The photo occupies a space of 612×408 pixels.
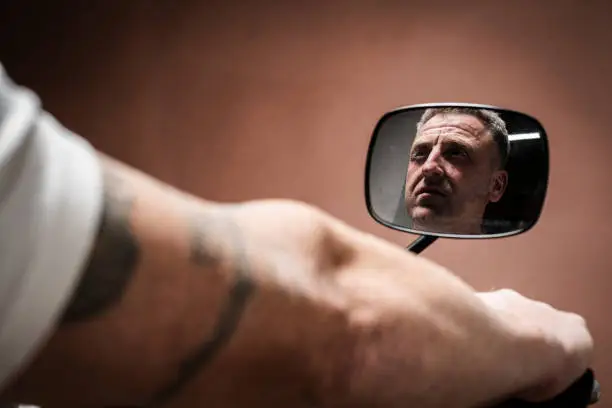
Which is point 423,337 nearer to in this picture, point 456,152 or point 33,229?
point 33,229

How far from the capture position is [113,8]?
139 centimetres

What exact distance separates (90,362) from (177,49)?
3.91 feet

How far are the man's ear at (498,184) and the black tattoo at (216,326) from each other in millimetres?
491

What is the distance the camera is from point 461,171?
685mm

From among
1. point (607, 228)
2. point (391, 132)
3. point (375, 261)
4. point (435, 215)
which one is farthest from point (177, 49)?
point (375, 261)

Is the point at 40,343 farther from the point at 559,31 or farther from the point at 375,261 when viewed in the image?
the point at 559,31

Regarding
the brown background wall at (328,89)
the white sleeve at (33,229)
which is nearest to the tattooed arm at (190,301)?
the white sleeve at (33,229)

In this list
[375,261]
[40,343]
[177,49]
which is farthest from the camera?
[177,49]

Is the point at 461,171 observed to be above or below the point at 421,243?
above

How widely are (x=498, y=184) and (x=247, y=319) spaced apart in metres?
0.50

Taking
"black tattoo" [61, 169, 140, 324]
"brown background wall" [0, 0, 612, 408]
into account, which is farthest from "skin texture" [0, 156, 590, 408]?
"brown background wall" [0, 0, 612, 408]

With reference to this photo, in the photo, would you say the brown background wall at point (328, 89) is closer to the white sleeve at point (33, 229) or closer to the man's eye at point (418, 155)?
the man's eye at point (418, 155)

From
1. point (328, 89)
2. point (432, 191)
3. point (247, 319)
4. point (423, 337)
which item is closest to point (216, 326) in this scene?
point (247, 319)

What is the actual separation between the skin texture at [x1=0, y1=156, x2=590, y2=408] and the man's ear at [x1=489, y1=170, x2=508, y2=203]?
334 millimetres
